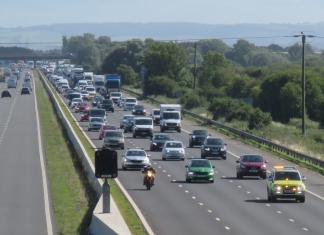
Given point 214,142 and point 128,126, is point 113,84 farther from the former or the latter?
point 214,142

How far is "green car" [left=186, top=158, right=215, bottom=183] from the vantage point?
3797 centimetres

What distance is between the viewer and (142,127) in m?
63.4

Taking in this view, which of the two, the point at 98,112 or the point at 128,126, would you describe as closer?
the point at 128,126

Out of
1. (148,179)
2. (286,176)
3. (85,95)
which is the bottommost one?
(85,95)

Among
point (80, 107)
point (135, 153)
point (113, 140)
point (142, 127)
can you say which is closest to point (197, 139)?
point (113, 140)

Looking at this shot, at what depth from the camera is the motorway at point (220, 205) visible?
2505 centimetres

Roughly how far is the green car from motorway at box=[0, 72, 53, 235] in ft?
21.4

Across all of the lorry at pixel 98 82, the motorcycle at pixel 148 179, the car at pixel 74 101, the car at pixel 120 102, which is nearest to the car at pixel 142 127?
the motorcycle at pixel 148 179

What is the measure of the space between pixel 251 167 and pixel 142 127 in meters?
24.3

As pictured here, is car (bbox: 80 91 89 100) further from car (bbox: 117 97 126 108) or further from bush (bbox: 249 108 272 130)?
bush (bbox: 249 108 272 130)

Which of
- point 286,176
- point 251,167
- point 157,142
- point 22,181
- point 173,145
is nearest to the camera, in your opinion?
point 286,176

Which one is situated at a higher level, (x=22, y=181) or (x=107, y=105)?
(x=22, y=181)

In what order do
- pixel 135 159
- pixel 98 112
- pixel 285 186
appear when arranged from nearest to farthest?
pixel 285 186 → pixel 135 159 → pixel 98 112

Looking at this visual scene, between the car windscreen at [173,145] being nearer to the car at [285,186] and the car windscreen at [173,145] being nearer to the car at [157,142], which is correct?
the car at [157,142]
